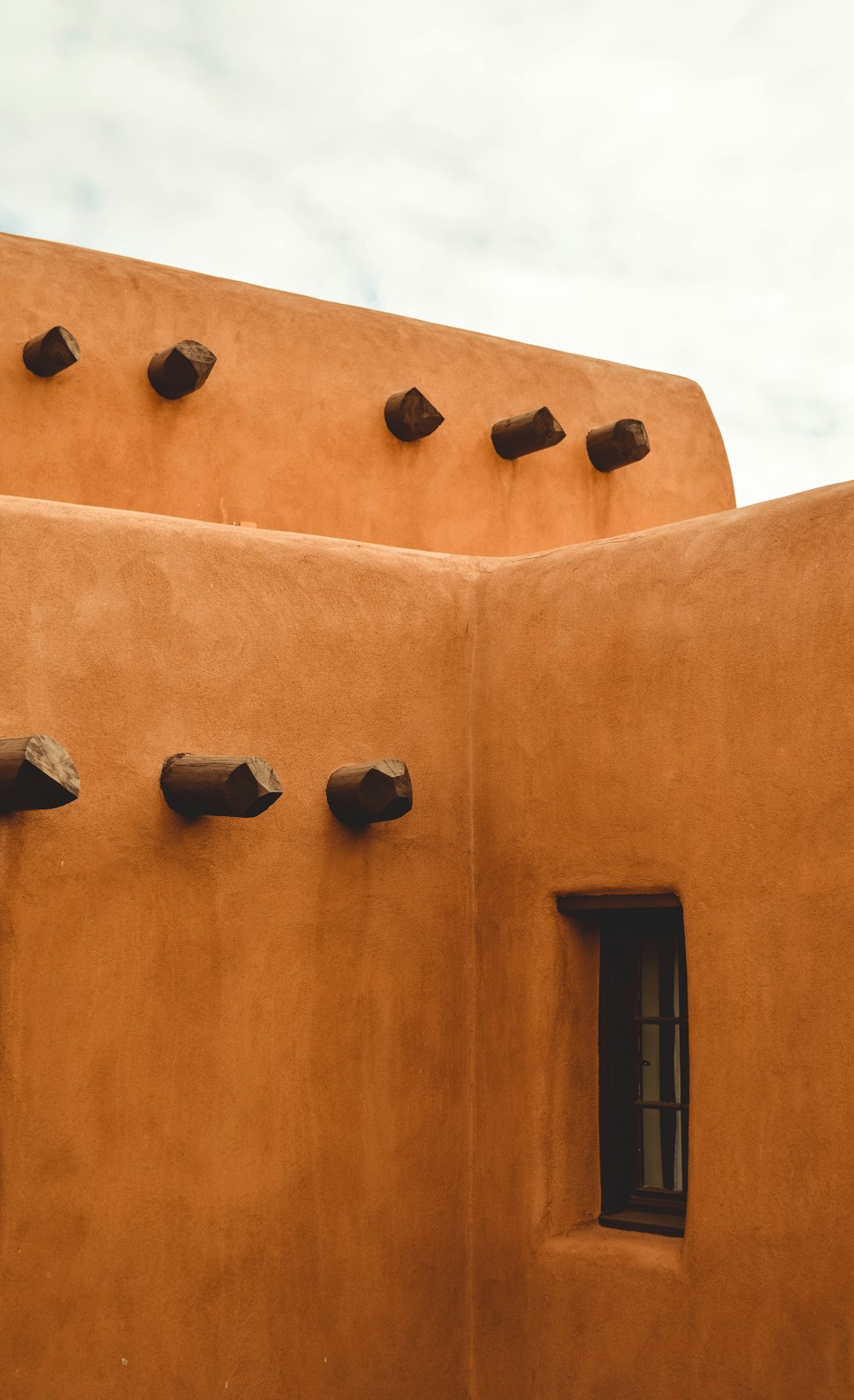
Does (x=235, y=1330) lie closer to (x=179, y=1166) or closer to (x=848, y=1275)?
(x=179, y=1166)

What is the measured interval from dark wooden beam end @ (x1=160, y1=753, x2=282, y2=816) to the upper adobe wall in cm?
205

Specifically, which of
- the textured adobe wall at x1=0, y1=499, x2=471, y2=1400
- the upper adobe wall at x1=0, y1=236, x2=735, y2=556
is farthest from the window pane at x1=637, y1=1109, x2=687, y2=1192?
the upper adobe wall at x1=0, y1=236, x2=735, y2=556

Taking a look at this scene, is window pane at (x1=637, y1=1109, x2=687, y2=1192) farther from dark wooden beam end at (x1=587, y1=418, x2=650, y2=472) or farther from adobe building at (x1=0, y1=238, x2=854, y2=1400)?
dark wooden beam end at (x1=587, y1=418, x2=650, y2=472)

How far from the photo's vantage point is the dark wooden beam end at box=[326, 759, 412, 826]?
528cm

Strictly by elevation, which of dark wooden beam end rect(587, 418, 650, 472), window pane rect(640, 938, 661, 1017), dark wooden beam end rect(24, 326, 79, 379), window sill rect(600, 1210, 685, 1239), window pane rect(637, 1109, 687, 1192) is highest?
dark wooden beam end rect(587, 418, 650, 472)

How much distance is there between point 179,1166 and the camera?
497 centimetres

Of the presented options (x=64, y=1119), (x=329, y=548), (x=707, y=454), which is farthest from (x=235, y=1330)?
(x=707, y=454)

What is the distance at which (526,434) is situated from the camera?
24.6ft

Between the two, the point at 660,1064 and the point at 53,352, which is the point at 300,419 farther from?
the point at 660,1064

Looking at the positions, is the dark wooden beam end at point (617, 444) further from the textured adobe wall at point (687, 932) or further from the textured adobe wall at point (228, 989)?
the textured adobe wall at point (228, 989)

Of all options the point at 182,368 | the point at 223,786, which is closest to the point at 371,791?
the point at 223,786

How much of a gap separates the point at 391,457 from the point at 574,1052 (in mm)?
3320

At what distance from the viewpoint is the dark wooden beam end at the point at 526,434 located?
746 cm

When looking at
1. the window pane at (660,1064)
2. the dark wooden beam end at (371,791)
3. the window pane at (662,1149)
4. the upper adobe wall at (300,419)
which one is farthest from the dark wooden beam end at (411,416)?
the window pane at (662,1149)
